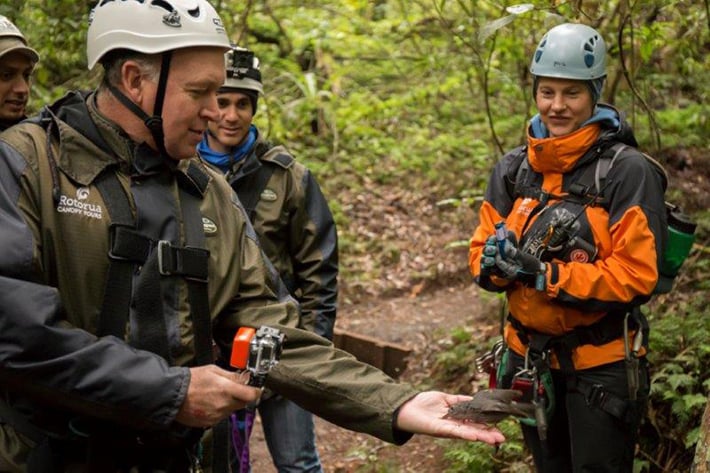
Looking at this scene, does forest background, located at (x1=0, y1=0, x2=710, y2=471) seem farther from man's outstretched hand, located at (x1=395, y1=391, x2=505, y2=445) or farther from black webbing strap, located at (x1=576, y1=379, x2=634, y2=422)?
man's outstretched hand, located at (x1=395, y1=391, x2=505, y2=445)

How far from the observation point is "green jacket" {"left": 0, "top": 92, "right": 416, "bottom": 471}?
2.57 m

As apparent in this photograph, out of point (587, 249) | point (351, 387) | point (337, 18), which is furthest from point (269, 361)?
point (337, 18)

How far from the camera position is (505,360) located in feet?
16.5

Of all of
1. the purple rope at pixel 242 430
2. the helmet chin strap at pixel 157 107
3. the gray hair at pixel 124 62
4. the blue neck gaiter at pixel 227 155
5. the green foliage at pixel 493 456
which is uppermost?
the gray hair at pixel 124 62

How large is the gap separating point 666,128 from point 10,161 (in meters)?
8.80

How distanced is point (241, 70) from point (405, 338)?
443cm

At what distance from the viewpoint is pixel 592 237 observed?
462 centimetres

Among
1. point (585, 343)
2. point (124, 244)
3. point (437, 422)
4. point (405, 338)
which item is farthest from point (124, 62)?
point (405, 338)

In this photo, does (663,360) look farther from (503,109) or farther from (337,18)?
(337,18)

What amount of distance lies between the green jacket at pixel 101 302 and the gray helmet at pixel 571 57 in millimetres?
2339

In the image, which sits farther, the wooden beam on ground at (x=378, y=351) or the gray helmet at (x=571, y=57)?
the wooden beam on ground at (x=378, y=351)

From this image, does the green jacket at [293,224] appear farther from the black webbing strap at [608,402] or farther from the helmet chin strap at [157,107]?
the helmet chin strap at [157,107]

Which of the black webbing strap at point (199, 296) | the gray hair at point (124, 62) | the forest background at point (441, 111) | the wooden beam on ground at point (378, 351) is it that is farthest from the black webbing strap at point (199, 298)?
the wooden beam on ground at point (378, 351)

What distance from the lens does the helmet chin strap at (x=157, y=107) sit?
9.82 ft
